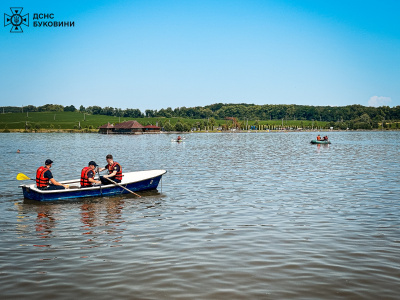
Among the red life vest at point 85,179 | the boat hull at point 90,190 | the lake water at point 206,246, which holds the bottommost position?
the lake water at point 206,246

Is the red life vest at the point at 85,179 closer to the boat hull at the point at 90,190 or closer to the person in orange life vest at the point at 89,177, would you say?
the person in orange life vest at the point at 89,177

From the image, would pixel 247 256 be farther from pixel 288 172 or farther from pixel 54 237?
pixel 288 172

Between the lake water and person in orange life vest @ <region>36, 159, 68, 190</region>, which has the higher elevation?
person in orange life vest @ <region>36, 159, 68, 190</region>

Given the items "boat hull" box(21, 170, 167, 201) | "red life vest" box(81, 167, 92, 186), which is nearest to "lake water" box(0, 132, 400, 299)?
"boat hull" box(21, 170, 167, 201)

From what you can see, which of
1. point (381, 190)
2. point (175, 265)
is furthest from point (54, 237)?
point (381, 190)

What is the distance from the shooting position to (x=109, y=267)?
10.9 meters

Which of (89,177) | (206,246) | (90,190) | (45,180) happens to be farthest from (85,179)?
(206,246)

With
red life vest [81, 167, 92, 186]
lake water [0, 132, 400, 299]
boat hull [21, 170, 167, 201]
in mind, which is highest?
red life vest [81, 167, 92, 186]

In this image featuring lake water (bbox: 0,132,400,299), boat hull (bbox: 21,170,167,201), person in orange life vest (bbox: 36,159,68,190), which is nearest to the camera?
lake water (bbox: 0,132,400,299)

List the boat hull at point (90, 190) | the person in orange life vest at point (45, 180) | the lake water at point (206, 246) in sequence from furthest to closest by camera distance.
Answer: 1. the person in orange life vest at point (45, 180)
2. the boat hull at point (90, 190)
3. the lake water at point (206, 246)

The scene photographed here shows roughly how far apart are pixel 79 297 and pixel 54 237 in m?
5.72

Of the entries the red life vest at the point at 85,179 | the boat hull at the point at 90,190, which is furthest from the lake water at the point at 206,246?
the red life vest at the point at 85,179

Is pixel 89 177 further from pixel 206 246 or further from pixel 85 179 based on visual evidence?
pixel 206 246

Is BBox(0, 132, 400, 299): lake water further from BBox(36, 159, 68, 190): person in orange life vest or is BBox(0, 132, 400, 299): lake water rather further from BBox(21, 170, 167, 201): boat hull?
BBox(36, 159, 68, 190): person in orange life vest
